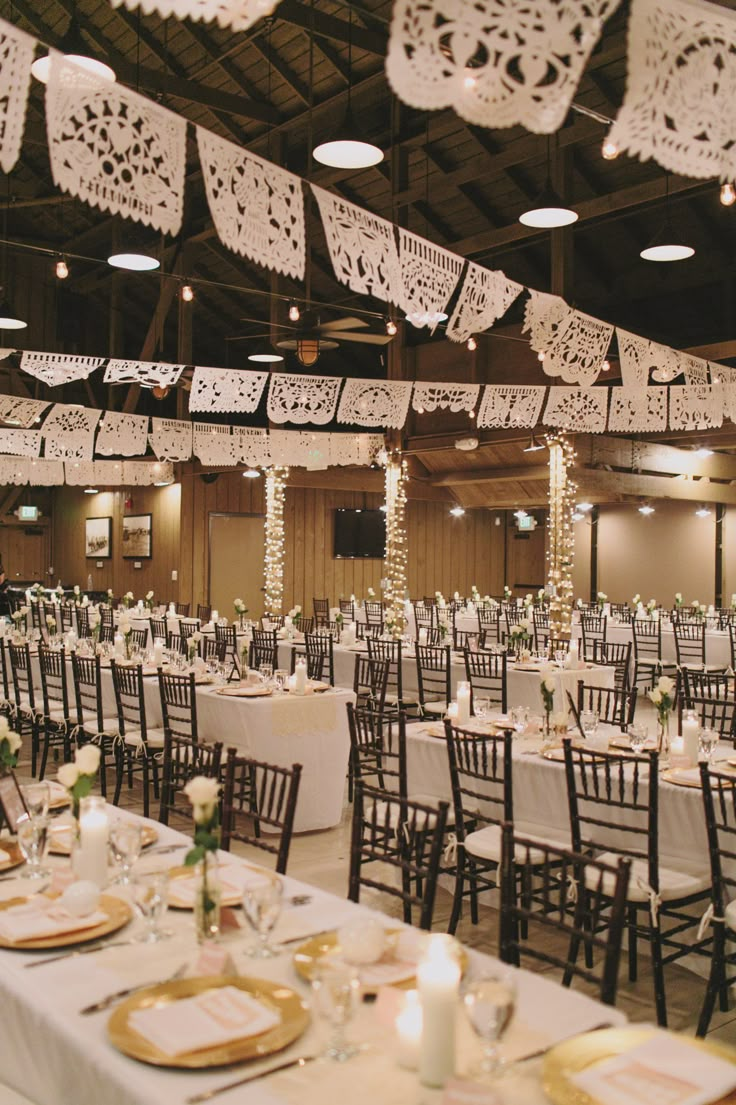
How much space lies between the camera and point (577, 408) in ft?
32.3

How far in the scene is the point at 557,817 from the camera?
4883 millimetres

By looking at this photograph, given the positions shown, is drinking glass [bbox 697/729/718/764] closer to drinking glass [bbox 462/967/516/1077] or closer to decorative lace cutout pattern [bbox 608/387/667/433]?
drinking glass [bbox 462/967/516/1077]

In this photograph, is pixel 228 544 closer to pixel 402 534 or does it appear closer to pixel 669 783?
pixel 402 534

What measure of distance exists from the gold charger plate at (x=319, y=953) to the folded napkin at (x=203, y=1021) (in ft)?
0.58

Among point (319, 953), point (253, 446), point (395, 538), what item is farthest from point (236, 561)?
point (319, 953)

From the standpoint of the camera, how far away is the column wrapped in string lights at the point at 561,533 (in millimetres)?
11977

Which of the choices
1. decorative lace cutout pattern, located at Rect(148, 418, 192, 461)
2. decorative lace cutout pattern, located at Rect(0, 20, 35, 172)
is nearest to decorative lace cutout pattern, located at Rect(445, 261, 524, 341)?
decorative lace cutout pattern, located at Rect(0, 20, 35, 172)

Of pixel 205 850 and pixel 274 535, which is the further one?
pixel 274 535

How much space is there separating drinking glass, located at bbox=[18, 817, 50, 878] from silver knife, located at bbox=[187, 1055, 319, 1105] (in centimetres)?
134

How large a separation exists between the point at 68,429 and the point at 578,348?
597cm

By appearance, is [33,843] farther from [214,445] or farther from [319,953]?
[214,445]

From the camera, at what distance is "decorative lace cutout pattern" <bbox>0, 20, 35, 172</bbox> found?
9.77 ft

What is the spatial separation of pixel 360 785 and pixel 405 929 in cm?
117

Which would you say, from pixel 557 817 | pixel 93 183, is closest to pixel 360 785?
pixel 557 817
